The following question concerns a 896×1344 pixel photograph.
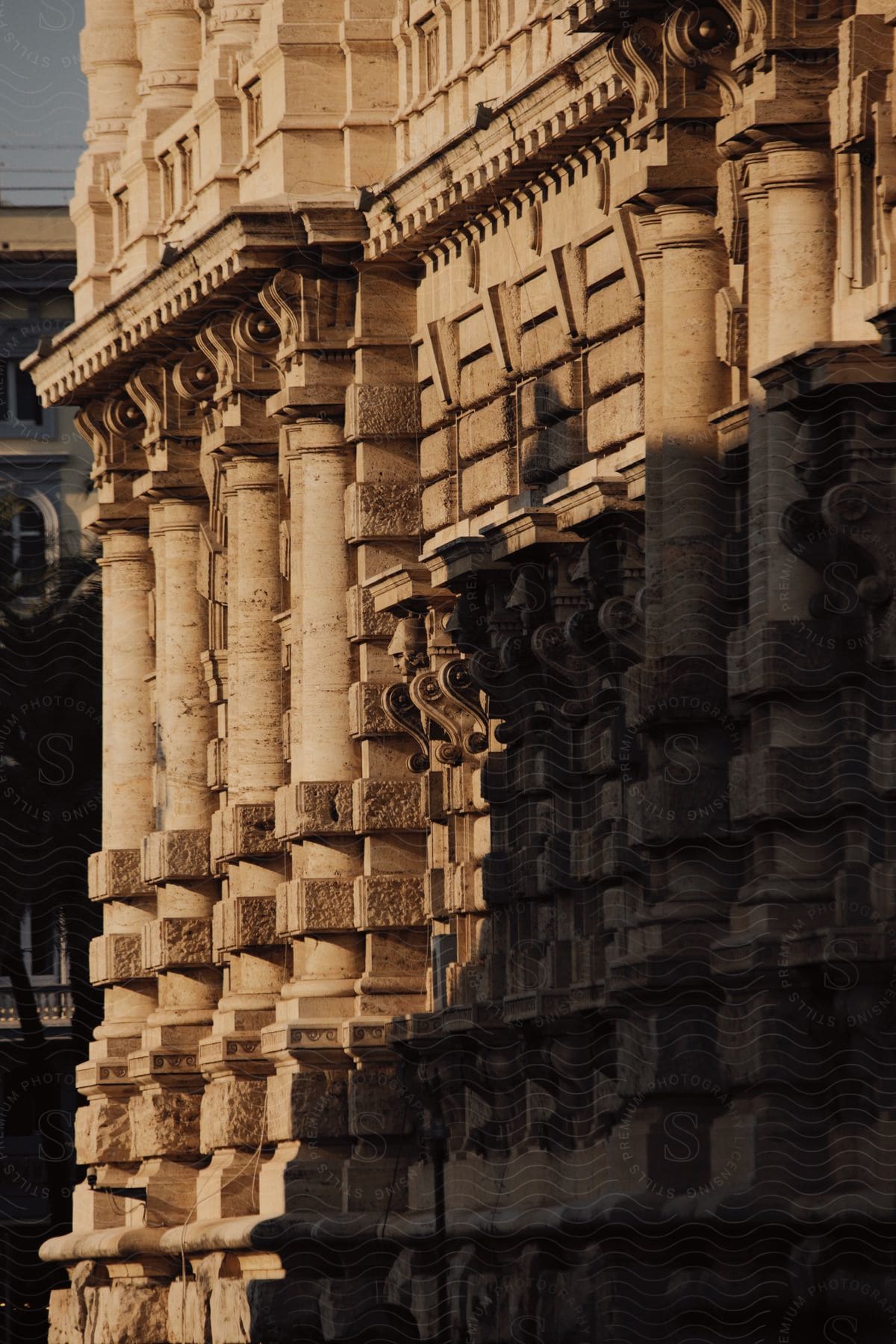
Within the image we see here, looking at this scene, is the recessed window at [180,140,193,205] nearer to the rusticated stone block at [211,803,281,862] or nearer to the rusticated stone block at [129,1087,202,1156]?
the rusticated stone block at [211,803,281,862]

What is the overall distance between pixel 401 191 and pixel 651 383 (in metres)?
8.23

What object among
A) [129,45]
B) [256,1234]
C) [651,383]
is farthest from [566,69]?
[129,45]

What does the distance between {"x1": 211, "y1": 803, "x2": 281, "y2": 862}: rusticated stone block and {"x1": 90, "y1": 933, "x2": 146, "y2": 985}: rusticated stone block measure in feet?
13.2

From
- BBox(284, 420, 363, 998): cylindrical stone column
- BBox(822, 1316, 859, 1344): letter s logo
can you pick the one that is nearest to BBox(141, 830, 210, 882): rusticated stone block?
BBox(284, 420, 363, 998): cylindrical stone column

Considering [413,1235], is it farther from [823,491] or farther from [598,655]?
[823,491]

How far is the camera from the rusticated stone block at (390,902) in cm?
4084

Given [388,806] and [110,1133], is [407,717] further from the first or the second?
[110,1133]

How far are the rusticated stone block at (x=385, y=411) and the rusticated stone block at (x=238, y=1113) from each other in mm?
6054

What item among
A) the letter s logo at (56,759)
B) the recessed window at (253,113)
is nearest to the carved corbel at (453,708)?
the recessed window at (253,113)

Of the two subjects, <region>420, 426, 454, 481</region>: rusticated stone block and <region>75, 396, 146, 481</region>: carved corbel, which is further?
<region>75, 396, 146, 481</region>: carved corbel

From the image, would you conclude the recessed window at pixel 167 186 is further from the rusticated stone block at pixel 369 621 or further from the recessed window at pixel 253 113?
the rusticated stone block at pixel 369 621

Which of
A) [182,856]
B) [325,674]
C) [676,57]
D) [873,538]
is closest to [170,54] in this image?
[182,856]

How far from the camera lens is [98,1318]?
4681cm

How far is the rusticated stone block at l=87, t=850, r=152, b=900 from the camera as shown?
48281 mm
